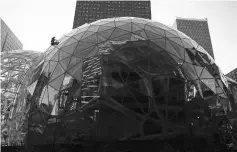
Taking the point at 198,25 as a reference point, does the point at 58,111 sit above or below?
below

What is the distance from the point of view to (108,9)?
89000mm

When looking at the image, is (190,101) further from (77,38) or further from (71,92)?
(77,38)

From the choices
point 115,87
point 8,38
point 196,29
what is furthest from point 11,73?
point 196,29

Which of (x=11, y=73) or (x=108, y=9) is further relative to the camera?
(x=108, y=9)

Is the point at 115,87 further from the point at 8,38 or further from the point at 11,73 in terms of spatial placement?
the point at 8,38

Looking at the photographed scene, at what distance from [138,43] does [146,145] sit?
241 inches

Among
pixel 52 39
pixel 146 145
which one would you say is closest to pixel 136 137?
pixel 146 145

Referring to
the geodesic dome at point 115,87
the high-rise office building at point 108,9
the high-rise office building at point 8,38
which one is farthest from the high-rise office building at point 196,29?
the geodesic dome at point 115,87

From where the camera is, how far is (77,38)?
1217 cm

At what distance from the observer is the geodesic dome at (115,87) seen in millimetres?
9125

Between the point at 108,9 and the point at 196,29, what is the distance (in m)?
67.1

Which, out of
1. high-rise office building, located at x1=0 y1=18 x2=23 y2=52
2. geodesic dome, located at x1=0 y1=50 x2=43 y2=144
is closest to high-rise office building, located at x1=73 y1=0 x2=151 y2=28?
high-rise office building, located at x1=0 y1=18 x2=23 y2=52

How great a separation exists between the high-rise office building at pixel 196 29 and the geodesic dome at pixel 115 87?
116 meters

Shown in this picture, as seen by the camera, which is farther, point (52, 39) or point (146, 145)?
point (52, 39)
